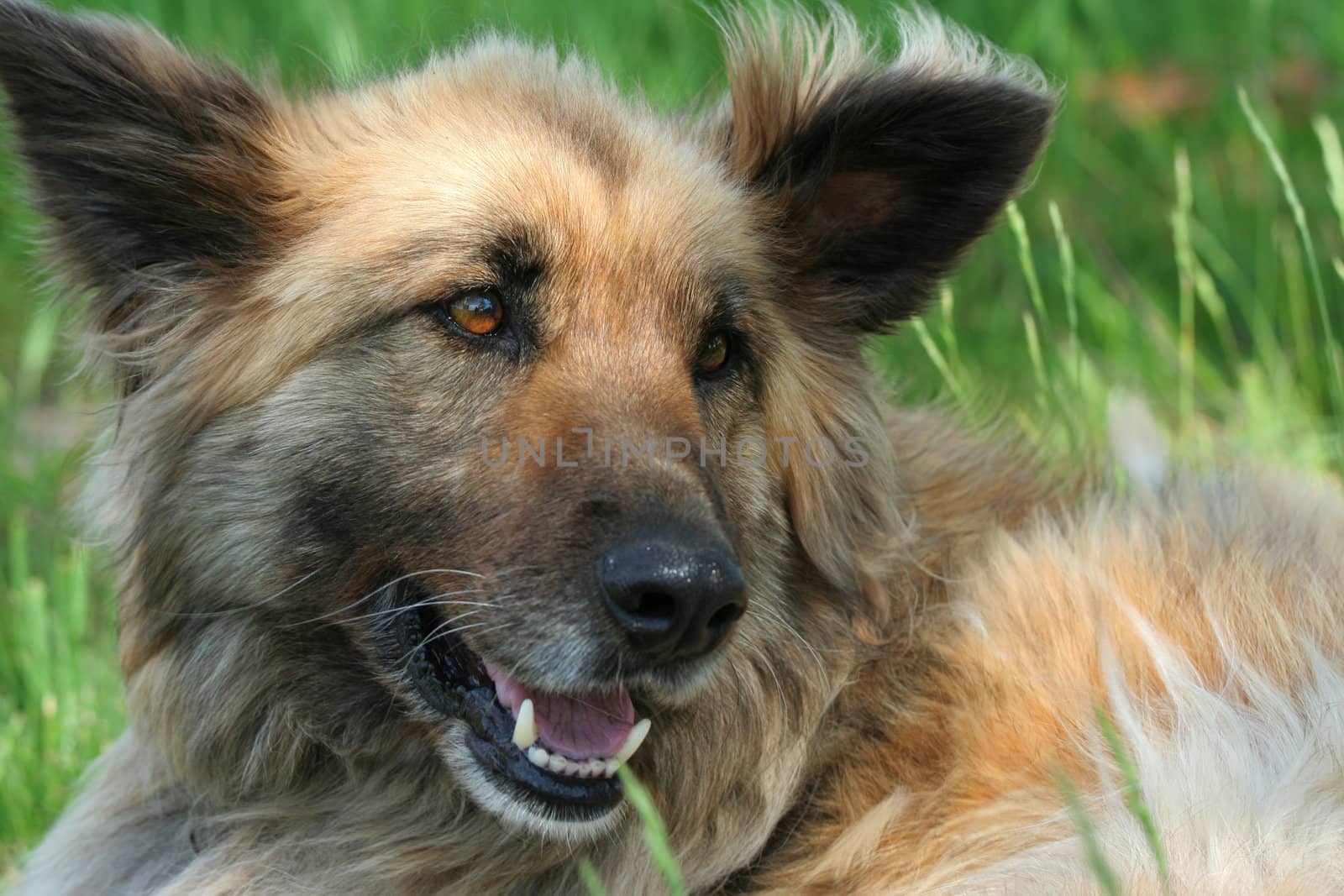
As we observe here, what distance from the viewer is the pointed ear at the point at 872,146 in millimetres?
3062

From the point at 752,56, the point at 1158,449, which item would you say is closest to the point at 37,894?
the point at 752,56

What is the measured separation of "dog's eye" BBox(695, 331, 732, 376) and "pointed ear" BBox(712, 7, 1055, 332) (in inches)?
11.3

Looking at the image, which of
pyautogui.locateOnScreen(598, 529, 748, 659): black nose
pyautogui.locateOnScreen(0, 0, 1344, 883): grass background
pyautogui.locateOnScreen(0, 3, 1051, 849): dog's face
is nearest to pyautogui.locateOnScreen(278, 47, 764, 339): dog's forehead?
pyautogui.locateOnScreen(0, 3, 1051, 849): dog's face

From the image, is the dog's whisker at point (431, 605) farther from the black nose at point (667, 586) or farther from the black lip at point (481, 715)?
the black nose at point (667, 586)

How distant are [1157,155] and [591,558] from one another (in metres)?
4.79

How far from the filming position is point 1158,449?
3.97 m

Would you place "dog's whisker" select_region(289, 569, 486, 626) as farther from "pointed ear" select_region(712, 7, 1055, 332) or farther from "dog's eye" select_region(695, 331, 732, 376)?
"pointed ear" select_region(712, 7, 1055, 332)

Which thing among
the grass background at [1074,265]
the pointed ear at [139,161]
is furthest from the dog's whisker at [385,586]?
the grass background at [1074,265]

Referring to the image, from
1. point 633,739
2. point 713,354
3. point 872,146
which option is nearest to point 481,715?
point 633,739

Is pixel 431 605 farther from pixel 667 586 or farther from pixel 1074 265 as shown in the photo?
pixel 1074 265

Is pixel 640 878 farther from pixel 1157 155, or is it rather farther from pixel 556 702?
pixel 1157 155

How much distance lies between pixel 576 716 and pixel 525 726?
0.16 m

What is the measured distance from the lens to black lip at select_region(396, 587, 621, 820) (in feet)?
8.61

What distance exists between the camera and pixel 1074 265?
5164 millimetres
